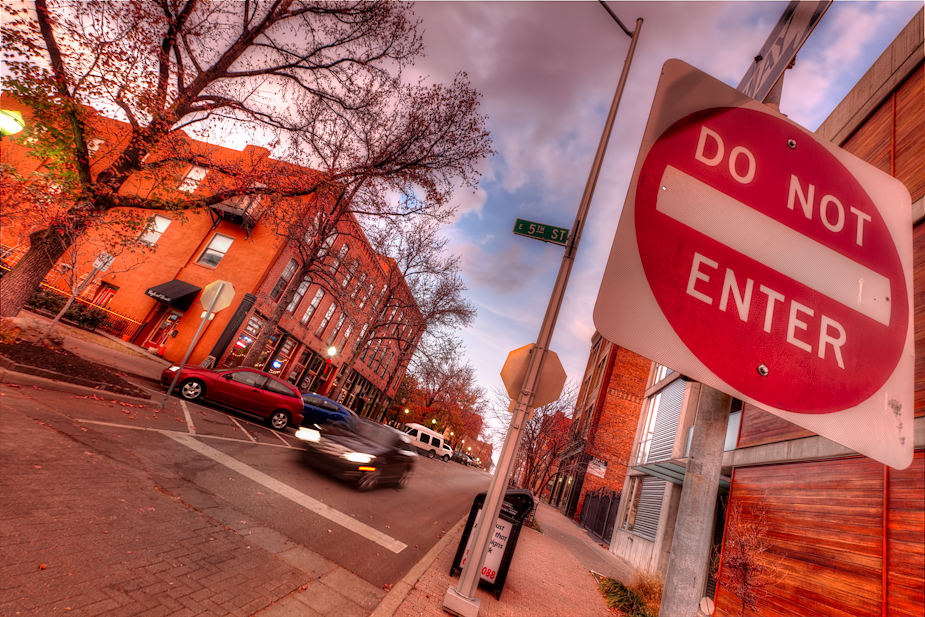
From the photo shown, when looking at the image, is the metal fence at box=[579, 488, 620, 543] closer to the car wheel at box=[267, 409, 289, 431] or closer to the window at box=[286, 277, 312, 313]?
the car wheel at box=[267, 409, 289, 431]

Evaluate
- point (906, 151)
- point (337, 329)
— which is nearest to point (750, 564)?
point (906, 151)

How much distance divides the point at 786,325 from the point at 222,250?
2578 cm

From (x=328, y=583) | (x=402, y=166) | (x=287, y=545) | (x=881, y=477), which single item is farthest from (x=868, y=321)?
(x=402, y=166)

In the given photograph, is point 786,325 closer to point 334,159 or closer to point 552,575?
point 552,575

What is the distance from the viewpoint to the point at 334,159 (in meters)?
15.5

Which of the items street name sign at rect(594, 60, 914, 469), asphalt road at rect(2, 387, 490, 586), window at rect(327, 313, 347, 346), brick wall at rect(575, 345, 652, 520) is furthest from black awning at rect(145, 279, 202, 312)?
brick wall at rect(575, 345, 652, 520)

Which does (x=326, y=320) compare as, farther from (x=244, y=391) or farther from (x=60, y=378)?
(x=60, y=378)

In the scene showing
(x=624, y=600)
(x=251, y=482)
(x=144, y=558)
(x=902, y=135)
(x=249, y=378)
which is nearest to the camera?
(x=144, y=558)

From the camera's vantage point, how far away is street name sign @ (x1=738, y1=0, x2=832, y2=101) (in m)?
1.63

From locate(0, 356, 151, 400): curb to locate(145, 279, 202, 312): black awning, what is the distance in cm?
1241

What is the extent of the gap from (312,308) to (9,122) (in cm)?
2129

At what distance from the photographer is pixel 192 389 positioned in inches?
486

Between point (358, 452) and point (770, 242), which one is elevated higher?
point (770, 242)

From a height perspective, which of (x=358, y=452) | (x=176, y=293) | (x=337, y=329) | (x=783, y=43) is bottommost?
(x=358, y=452)
